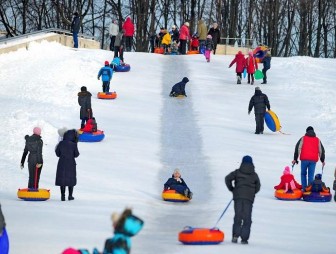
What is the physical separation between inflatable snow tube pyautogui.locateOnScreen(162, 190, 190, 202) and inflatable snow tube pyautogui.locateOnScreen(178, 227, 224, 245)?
505 centimetres

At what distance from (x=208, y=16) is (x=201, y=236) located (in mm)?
65001

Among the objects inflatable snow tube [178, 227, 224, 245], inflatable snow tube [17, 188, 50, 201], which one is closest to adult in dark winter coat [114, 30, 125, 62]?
inflatable snow tube [17, 188, 50, 201]

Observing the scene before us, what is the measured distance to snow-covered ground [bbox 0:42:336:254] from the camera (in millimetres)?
16531

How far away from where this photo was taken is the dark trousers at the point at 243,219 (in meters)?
15.5

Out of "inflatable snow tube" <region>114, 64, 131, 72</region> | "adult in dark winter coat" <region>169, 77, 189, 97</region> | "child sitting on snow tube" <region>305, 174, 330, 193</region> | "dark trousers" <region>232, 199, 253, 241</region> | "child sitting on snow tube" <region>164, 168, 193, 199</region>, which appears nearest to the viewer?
"dark trousers" <region>232, 199, 253, 241</region>

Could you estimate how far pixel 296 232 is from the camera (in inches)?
664

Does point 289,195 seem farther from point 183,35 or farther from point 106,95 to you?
point 183,35

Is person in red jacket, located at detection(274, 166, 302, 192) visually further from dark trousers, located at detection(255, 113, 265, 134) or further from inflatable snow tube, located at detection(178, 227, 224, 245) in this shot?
dark trousers, located at detection(255, 113, 265, 134)

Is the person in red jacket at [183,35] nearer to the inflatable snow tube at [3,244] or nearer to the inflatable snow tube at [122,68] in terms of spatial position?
the inflatable snow tube at [122,68]

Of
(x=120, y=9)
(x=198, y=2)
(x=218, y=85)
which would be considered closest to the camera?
(x=218, y=85)

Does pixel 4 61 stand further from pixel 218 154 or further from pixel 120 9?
pixel 120 9

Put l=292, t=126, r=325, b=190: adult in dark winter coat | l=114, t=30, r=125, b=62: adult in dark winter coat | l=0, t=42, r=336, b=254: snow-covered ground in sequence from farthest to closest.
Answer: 1. l=114, t=30, r=125, b=62: adult in dark winter coat
2. l=292, t=126, r=325, b=190: adult in dark winter coat
3. l=0, t=42, r=336, b=254: snow-covered ground

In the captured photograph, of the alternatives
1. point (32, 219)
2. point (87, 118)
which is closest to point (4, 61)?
point (87, 118)

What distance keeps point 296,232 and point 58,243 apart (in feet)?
13.9
